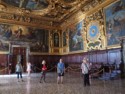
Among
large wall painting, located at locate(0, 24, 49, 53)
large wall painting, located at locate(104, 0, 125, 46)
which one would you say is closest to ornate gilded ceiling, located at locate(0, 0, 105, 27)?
large wall painting, located at locate(0, 24, 49, 53)

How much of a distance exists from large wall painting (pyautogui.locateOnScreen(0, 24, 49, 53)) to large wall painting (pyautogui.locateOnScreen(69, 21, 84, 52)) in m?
3.89

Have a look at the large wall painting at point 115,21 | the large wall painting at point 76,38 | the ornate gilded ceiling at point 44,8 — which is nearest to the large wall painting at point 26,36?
the ornate gilded ceiling at point 44,8

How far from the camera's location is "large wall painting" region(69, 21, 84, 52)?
58.3 ft

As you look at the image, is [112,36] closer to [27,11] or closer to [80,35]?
[80,35]

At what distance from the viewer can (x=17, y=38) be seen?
1991 centimetres

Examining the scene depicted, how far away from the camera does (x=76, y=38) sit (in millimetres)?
18734

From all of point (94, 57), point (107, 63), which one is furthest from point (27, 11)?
point (107, 63)

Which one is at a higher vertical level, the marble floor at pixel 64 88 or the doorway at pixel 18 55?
the doorway at pixel 18 55

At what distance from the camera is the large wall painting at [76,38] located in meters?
17.8

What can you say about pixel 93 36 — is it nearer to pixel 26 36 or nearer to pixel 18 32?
pixel 26 36

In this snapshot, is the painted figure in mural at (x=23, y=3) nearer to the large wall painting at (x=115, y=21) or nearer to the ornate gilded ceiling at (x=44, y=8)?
the ornate gilded ceiling at (x=44, y=8)

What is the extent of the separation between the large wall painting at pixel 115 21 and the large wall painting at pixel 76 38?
173 inches

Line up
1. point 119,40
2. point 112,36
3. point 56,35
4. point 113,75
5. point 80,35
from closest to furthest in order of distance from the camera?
1. point 113,75
2. point 119,40
3. point 112,36
4. point 80,35
5. point 56,35

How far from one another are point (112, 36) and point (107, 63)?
2.36 m
